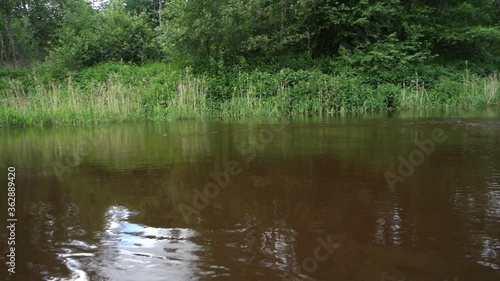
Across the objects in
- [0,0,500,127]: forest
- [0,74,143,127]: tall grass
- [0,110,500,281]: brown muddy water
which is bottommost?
[0,110,500,281]: brown muddy water

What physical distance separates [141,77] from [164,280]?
15575 mm

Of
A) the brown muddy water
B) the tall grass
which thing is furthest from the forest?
the brown muddy water

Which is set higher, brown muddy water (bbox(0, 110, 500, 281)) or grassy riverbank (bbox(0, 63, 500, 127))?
grassy riverbank (bbox(0, 63, 500, 127))

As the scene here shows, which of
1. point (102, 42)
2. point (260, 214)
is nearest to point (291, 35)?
point (102, 42)

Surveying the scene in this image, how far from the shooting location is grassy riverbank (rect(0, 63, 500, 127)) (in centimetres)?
1175

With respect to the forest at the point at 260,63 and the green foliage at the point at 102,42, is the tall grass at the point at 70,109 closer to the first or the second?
the forest at the point at 260,63

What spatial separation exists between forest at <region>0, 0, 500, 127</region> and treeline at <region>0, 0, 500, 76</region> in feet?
0.19

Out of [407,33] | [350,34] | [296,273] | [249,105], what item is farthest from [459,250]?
[407,33]

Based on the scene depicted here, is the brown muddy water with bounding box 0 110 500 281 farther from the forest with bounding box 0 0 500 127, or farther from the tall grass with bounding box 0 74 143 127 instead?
the forest with bounding box 0 0 500 127

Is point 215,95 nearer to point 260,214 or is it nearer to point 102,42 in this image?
point 102,42

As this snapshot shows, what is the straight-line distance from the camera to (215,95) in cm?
1550

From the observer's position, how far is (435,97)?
1577 cm

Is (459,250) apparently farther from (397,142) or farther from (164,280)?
(397,142)

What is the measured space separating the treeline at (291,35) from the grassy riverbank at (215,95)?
102 cm
